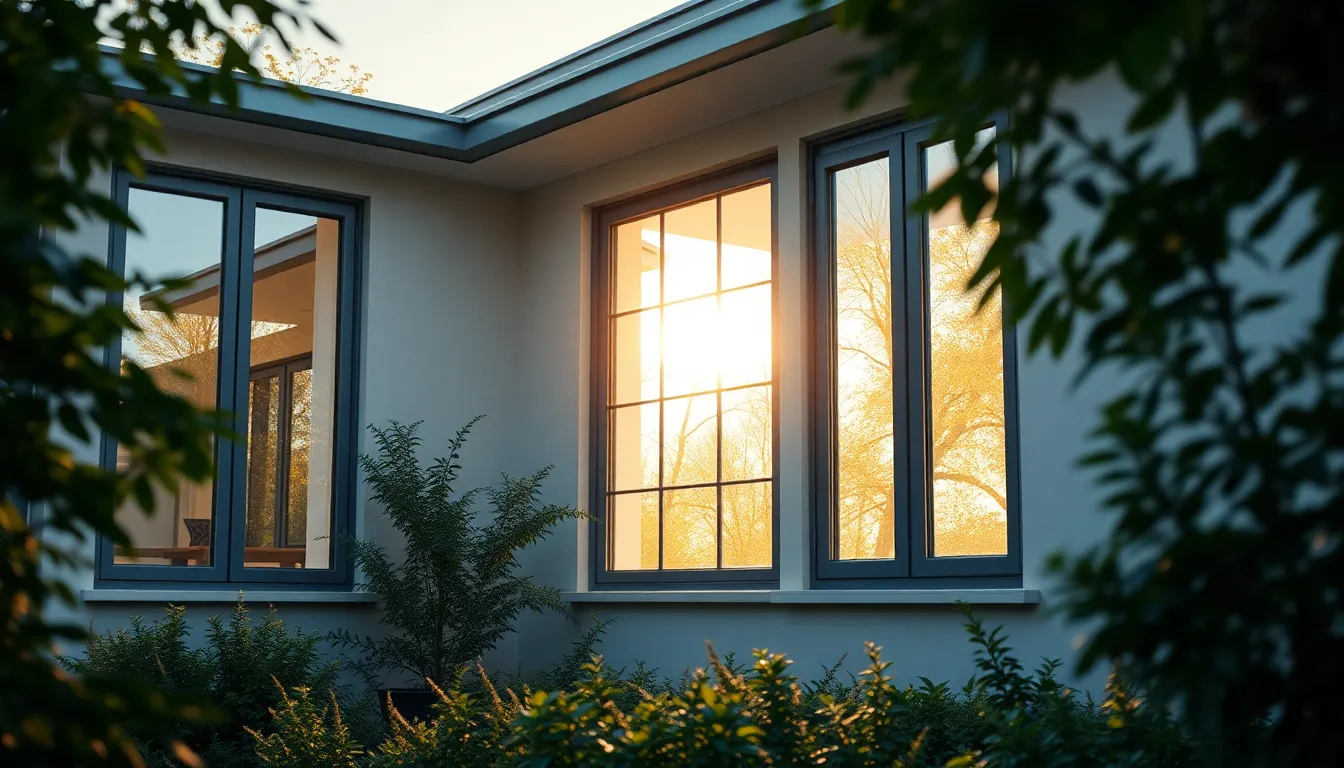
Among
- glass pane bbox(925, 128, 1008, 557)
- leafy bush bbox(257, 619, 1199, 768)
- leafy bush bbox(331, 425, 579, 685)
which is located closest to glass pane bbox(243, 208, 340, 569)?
leafy bush bbox(331, 425, 579, 685)

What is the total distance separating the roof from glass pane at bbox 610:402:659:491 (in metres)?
1.45

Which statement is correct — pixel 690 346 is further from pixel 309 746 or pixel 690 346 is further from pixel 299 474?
pixel 309 746

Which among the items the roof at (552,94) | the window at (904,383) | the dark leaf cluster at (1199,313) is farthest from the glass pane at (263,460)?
the dark leaf cluster at (1199,313)

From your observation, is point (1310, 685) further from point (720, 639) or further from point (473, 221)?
point (473, 221)

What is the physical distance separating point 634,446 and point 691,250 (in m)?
1.03

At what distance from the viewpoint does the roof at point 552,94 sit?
5219 mm

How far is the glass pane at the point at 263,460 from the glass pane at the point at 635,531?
78.7 inches

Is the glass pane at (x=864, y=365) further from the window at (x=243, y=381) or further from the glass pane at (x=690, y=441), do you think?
the window at (x=243, y=381)

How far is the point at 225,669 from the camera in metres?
5.30

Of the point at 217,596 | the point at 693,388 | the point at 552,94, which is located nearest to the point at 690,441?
the point at 693,388

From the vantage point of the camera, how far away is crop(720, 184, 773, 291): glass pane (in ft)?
19.9

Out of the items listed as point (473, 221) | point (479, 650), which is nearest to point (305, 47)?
point (473, 221)

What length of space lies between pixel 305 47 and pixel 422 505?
8609 mm

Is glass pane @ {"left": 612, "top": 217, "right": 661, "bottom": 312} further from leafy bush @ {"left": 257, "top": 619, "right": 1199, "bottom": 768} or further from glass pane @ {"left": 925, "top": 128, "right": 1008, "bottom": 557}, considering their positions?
leafy bush @ {"left": 257, "top": 619, "right": 1199, "bottom": 768}
